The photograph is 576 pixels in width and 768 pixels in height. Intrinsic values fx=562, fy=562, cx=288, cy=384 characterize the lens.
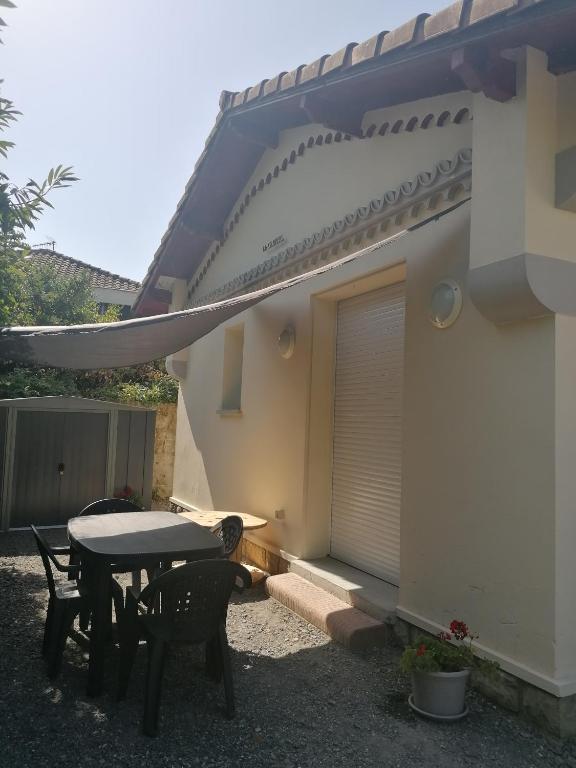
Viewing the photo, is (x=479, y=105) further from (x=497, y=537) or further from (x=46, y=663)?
(x=46, y=663)

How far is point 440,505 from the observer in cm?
502

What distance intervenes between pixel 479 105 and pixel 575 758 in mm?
4833

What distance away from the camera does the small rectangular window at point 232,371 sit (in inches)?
399

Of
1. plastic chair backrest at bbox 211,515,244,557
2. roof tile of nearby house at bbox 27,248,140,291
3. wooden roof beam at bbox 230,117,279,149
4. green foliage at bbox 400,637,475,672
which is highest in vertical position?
roof tile of nearby house at bbox 27,248,140,291

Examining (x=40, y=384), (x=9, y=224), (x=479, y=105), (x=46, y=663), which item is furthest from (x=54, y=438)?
(x=479, y=105)

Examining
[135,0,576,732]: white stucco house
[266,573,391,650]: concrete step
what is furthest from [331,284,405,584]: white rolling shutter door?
[266,573,391,650]: concrete step

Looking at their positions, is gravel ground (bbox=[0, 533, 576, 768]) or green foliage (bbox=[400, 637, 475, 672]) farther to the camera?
green foliage (bbox=[400, 637, 475, 672])

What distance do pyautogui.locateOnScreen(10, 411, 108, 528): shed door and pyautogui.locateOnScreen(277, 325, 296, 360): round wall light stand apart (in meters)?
5.64

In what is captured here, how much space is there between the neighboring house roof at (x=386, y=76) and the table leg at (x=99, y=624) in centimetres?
475

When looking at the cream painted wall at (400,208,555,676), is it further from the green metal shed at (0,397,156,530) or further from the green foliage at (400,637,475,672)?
the green metal shed at (0,397,156,530)

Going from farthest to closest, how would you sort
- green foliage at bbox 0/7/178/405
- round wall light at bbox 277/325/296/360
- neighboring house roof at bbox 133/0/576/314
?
green foliage at bbox 0/7/178/405 < round wall light at bbox 277/325/296/360 < neighboring house roof at bbox 133/0/576/314

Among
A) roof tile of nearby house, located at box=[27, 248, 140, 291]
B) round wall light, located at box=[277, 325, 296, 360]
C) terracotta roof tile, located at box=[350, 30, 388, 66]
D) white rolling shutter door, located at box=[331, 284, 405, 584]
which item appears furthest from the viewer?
roof tile of nearby house, located at box=[27, 248, 140, 291]

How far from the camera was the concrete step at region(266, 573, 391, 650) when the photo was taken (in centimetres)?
530

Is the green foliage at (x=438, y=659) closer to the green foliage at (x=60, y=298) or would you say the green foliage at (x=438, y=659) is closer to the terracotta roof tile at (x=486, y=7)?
the terracotta roof tile at (x=486, y=7)
